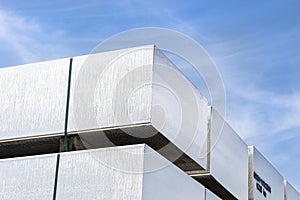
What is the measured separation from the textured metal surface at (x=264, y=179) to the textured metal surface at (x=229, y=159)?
0.18 m

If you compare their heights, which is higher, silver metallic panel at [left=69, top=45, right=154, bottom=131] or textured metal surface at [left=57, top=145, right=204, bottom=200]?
silver metallic panel at [left=69, top=45, right=154, bottom=131]

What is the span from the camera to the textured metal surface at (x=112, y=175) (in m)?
2.78

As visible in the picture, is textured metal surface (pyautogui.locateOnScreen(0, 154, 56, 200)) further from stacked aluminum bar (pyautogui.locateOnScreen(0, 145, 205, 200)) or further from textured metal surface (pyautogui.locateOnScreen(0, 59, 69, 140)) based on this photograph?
textured metal surface (pyautogui.locateOnScreen(0, 59, 69, 140))

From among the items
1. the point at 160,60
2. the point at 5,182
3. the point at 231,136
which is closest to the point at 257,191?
the point at 231,136

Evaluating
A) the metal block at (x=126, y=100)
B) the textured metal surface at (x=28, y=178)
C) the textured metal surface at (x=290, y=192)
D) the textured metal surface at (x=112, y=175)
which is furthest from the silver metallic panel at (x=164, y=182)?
the textured metal surface at (x=290, y=192)

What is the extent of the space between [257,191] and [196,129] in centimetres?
146

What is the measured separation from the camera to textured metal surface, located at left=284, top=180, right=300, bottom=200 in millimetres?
5836

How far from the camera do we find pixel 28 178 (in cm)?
301

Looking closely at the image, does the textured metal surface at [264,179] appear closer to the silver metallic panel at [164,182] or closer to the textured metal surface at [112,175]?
the silver metallic panel at [164,182]

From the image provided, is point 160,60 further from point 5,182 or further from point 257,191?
point 257,191

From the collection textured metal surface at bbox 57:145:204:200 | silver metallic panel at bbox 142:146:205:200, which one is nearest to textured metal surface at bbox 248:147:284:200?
silver metallic panel at bbox 142:146:205:200

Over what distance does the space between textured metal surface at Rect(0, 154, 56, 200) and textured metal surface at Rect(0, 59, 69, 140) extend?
0.19m

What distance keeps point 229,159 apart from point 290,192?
1.95 metres

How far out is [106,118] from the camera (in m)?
3.05
